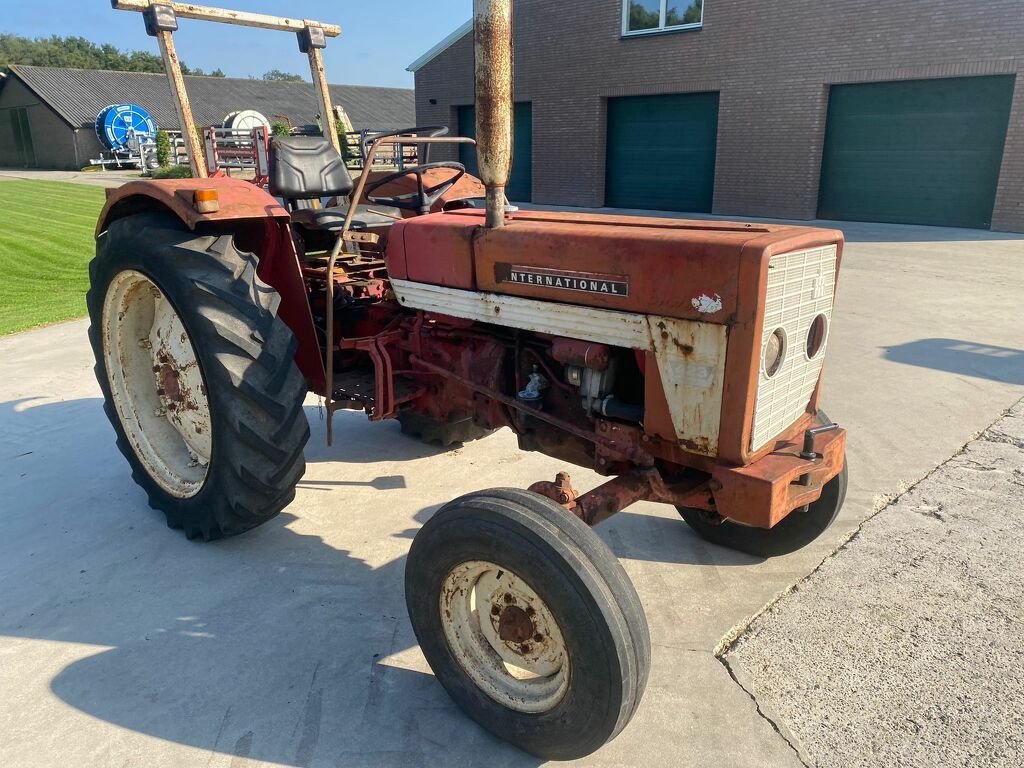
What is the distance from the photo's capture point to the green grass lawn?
24.3 feet

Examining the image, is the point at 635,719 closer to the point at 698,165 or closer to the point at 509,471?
the point at 509,471

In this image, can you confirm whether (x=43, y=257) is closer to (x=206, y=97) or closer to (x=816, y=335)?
(x=816, y=335)

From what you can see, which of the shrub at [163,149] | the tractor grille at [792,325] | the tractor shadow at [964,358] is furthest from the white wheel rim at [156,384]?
the shrub at [163,149]

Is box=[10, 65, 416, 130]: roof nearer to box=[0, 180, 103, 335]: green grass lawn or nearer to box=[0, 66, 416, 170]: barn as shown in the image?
box=[0, 66, 416, 170]: barn

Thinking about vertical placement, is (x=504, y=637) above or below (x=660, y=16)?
below

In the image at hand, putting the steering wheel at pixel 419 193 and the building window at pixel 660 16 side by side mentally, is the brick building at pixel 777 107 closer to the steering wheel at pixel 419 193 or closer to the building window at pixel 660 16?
the building window at pixel 660 16

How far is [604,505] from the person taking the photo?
244 cm

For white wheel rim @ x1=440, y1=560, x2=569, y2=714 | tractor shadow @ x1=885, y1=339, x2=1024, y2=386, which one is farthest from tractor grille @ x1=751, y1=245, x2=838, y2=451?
tractor shadow @ x1=885, y1=339, x2=1024, y2=386

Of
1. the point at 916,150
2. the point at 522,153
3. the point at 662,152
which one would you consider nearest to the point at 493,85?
the point at 916,150

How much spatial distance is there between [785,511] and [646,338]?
2.10ft

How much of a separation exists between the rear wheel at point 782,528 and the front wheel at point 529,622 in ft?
3.78

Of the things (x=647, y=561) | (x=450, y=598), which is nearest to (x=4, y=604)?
(x=450, y=598)

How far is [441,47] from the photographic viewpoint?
19781 mm

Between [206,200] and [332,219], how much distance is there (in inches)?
29.3
